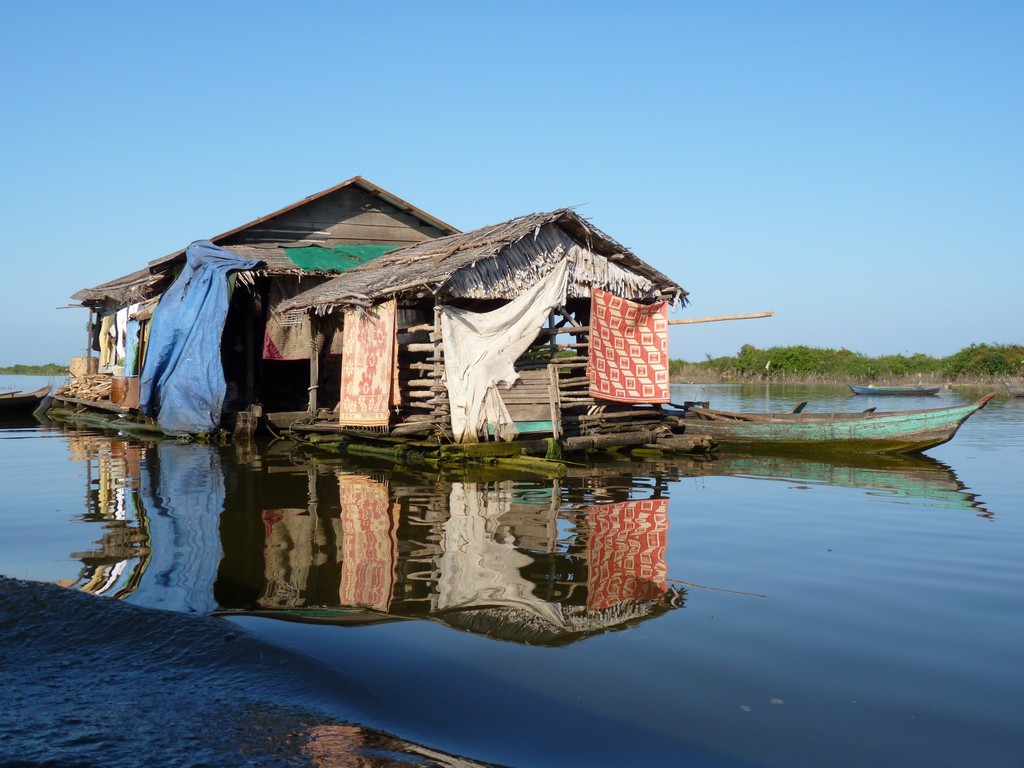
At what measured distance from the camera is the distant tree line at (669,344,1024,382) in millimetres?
39344

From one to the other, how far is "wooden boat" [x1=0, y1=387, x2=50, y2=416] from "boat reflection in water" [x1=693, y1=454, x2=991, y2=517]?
1795 cm

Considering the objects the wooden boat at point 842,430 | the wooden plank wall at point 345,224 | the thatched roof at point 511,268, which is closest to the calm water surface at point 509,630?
the thatched roof at point 511,268

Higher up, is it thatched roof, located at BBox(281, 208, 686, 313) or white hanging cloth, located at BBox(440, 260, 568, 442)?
thatched roof, located at BBox(281, 208, 686, 313)

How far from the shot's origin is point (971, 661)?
14.5 ft

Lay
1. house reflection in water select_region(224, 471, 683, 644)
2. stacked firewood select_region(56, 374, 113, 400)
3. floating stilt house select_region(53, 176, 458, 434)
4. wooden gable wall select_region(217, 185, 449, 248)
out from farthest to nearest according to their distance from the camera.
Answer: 1. stacked firewood select_region(56, 374, 113, 400)
2. wooden gable wall select_region(217, 185, 449, 248)
3. floating stilt house select_region(53, 176, 458, 434)
4. house reflection in water select_region(224, 471, 683, 644)

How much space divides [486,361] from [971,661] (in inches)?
320

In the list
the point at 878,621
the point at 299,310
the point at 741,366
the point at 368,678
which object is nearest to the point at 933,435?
the point at 878,621

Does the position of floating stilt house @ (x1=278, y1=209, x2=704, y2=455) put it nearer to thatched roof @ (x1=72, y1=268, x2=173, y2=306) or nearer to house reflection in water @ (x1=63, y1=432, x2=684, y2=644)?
house reflection in water @ (x1=63, y1=432, x2=684, y2=644)

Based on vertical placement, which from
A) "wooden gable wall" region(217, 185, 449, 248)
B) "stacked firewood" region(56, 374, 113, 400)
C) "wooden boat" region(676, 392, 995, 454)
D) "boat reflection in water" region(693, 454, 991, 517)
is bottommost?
"boat reflection in water" region(693, 454, 991, 517)

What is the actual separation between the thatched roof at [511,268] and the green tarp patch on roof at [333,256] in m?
1.51

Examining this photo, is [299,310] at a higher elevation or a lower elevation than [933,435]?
higher

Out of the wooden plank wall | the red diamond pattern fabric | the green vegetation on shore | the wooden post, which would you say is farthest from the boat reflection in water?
the green vegetation on shore

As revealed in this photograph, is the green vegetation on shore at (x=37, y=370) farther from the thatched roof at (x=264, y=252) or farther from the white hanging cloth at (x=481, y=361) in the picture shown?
the white hanging cloth at (x=481, y=361)

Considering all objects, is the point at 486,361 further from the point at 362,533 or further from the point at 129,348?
the point at 129,348
